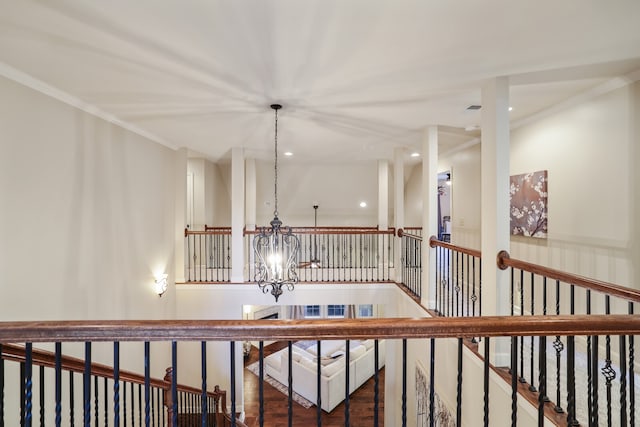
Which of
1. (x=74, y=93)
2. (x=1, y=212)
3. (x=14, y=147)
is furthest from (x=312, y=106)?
(x=1, y=212)

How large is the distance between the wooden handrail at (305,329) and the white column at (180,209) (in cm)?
451

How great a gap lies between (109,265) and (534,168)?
5.41 metres

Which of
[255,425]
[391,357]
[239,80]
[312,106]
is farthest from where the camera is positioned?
[255,425]

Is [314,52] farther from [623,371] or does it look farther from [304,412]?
[304,412]

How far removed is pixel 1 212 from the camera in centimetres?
241

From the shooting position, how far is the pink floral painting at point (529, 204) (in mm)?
3588

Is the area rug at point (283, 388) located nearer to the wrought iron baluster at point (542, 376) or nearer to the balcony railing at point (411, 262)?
the balcony railing at point (411, 262)

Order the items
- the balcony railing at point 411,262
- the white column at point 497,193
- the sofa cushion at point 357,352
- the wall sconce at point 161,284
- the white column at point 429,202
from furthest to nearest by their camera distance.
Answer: the sofa cushion at point 357,352 < the wall sconce at point 161,284 < the balcony railing at point 411,262 < the white column at point 429,202 < the white column at point 497,193

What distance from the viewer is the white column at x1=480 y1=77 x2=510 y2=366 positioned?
2.55 metres

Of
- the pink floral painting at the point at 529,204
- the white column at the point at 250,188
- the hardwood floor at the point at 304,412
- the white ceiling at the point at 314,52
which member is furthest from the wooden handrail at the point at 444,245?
the white column at the point at 250,188

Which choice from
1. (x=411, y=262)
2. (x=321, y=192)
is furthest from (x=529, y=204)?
(x=321, y=192)

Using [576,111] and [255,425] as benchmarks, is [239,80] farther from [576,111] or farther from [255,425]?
[255,425]

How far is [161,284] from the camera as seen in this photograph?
473 cm

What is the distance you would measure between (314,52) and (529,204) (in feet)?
10.9
